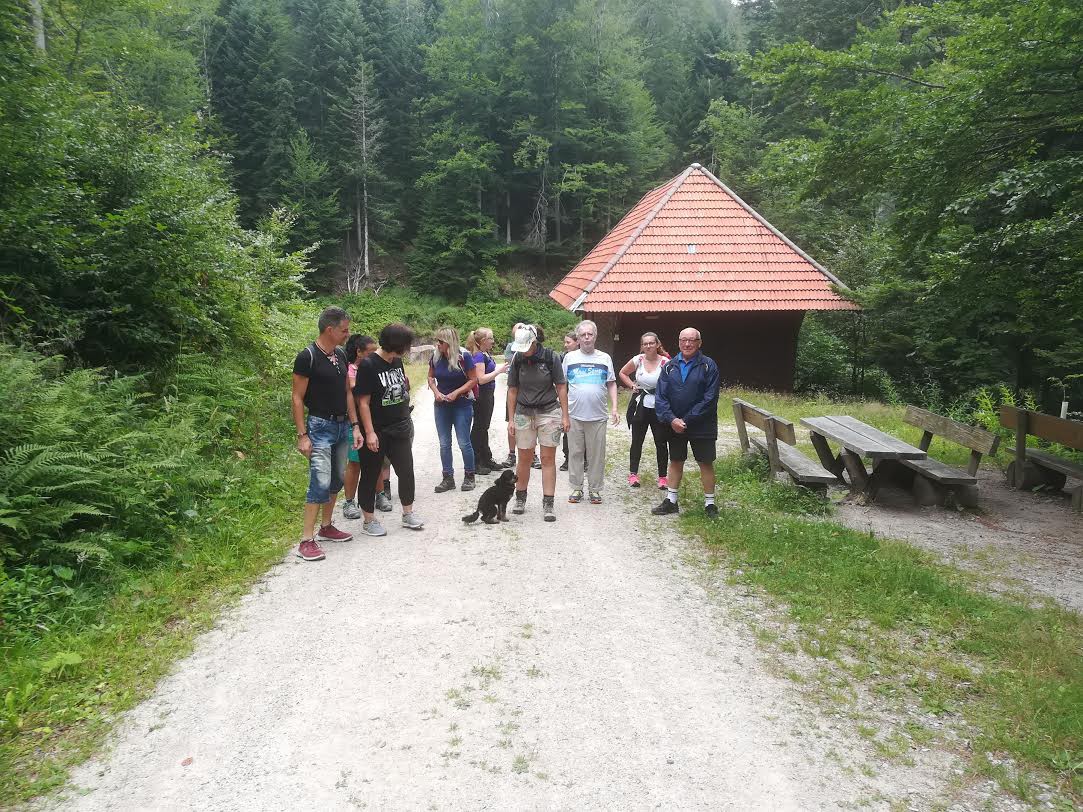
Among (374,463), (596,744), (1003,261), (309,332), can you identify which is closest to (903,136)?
(1003,261)

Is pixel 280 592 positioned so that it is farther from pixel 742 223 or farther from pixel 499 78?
pixel 499 78

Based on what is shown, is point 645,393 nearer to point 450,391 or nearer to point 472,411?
point 472,411

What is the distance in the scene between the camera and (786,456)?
7680 millimetres

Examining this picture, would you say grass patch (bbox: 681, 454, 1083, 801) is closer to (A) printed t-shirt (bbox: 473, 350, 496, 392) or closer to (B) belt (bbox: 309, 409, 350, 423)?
(A) printed t-shirt (bbox: 473, 350, 496, 392)

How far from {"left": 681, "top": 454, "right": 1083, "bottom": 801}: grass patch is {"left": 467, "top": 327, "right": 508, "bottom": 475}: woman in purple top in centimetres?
293

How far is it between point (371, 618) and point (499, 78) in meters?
38.5

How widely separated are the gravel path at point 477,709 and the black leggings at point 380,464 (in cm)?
93

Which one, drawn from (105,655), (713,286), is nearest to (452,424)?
(105,655)

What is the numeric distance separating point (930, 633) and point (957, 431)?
438cm

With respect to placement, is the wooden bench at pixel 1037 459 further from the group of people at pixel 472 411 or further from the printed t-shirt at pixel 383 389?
the printed t-shirt at pixel 383 389

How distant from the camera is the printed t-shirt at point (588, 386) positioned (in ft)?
22.6

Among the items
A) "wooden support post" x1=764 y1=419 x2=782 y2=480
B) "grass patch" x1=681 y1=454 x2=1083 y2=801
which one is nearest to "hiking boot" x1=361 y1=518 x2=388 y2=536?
"grass patch" x1=681 y1=454 x2=1083 y2=801

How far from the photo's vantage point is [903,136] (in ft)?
24.5

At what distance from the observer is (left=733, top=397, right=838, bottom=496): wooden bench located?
691 centimetres
